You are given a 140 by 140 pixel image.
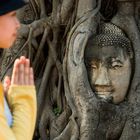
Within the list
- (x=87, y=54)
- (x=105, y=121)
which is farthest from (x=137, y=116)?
(x=87, y=54)

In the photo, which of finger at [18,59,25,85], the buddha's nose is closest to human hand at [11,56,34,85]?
finger at [18,59,25,85]

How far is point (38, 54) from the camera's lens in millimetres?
4887

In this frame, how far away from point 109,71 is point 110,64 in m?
0.05

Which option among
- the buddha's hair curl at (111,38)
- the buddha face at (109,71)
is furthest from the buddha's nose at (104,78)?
the buddha's hair curl at (111,38)

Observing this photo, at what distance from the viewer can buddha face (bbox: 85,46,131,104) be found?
425 centimetres

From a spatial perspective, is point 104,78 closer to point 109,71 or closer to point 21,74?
point 109,71

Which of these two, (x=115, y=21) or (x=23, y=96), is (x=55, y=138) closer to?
(x=115, y=21)

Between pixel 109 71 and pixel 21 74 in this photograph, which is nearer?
pixel 21 74

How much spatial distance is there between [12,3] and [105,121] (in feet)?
8.58

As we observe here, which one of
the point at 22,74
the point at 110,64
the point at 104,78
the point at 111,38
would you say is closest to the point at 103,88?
the point at 104,78

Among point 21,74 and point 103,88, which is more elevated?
point 21,74

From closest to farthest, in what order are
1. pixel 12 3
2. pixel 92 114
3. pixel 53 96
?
1. pixel 12 3
2. pixel 92 114
3. pixel 53 96

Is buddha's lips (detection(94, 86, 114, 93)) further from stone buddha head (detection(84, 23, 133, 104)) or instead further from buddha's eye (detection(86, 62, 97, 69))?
buddha's eye (detection(86, 62, 97, 69))

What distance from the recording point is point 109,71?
4.27 meters
